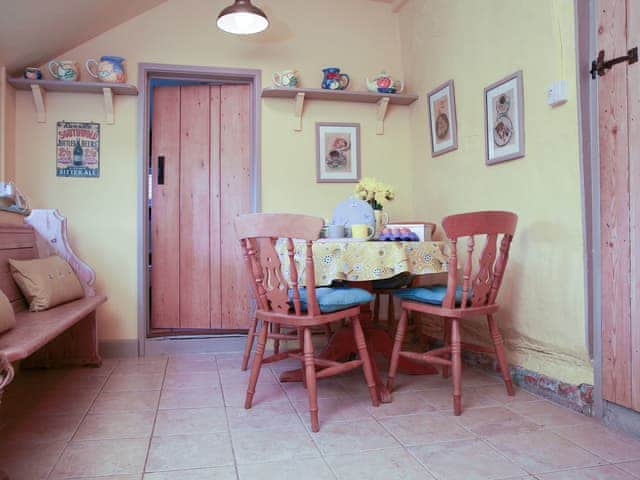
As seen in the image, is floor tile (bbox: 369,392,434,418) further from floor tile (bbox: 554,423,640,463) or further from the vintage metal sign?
the vintage metal sign

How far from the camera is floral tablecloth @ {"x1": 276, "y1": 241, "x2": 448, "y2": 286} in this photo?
2.31 m

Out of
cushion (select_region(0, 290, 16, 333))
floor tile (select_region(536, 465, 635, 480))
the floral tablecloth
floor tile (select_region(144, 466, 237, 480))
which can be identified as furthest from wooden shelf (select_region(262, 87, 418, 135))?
floor tile (select_region(536, 465, 635, 480))

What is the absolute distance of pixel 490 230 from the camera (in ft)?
7.27

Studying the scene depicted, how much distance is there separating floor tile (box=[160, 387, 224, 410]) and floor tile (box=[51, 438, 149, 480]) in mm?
433

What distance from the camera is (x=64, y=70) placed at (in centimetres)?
324

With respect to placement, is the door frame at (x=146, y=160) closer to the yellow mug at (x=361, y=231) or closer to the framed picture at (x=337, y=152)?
the framed picture at (x=337, y=152)

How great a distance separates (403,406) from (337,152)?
2.06 m

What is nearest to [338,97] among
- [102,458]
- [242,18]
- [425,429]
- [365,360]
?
[242,18]

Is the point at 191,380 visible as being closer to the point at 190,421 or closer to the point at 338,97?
the point at 190,421

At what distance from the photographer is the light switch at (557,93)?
225 centimetres

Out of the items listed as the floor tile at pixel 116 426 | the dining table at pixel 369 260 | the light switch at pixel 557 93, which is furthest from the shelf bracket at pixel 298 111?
the floor tile at pixel 116 426

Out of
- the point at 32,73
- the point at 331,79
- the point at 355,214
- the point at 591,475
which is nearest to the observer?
the point at 591,475

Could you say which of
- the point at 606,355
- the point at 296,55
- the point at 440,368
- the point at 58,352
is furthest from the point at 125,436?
the point at 296,55

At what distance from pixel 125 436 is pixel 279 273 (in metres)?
0.90
